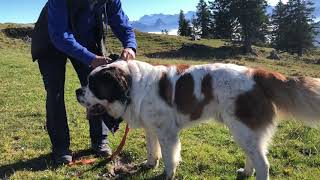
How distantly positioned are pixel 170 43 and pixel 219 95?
4684 centimetres

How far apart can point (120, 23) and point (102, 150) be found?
193cm

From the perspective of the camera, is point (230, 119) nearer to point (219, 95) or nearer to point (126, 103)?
point (219, 95)

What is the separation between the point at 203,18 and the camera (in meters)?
72.2

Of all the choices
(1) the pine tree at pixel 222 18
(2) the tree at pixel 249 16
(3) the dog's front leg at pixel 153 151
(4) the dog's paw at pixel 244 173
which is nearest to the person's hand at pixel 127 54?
(3) the dog's front leg at pixel 153 151

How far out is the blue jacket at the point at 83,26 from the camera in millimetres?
6039

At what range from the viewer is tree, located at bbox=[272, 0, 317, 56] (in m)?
62.3

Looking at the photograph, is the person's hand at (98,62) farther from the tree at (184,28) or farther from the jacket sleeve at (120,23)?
the tree at (184,28)

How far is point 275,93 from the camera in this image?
5.53 metres

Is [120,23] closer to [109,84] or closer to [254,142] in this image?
[109,84]

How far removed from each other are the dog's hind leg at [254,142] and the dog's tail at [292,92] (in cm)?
37

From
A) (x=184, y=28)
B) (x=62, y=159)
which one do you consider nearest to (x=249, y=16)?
(x=184, y=28)

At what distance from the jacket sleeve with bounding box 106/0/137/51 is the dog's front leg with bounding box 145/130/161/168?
128 centimetres

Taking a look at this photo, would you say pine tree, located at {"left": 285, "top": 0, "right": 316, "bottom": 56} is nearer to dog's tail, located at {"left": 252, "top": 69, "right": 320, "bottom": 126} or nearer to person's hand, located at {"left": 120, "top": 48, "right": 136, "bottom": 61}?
person's hand, located at {"left": 120, "top": 48, "right": 136, "bottom": 61}

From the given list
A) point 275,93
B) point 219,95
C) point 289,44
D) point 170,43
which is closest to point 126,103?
point 219,95
